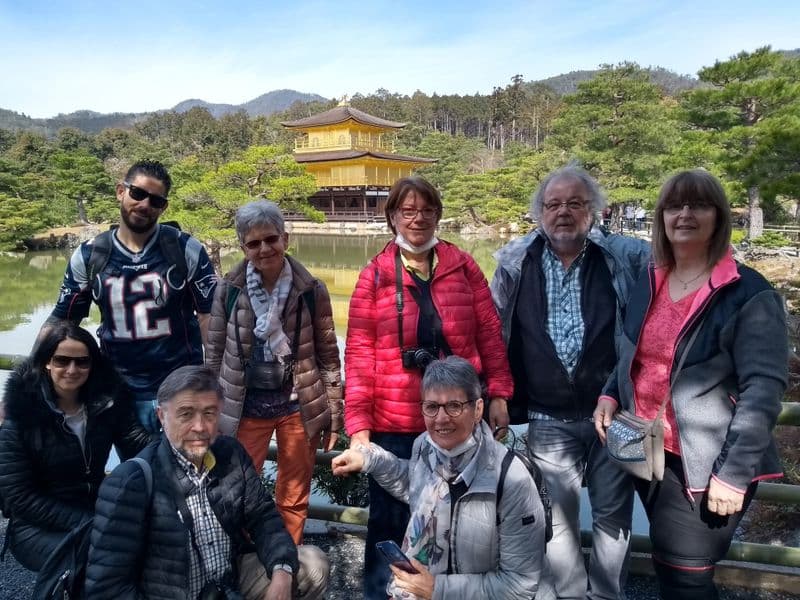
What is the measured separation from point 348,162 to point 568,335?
2540cm

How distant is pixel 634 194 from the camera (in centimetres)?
1695

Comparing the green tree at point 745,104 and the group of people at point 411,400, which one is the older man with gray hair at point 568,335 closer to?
the group of people at point 411,400

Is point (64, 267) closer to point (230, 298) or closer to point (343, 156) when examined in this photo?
point (343, 156)

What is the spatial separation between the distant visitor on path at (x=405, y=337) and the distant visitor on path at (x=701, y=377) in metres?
0.46

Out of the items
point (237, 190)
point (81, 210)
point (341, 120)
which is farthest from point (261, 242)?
point (341, 120)

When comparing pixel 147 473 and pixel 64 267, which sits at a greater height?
pixel 147 473

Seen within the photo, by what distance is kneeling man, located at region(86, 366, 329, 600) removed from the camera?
1.38 m

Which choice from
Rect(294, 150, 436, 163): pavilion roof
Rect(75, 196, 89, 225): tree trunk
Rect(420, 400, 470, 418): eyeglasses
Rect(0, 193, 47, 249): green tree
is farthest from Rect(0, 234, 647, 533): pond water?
Rect(294, 150, 436, 163): pavilion roof

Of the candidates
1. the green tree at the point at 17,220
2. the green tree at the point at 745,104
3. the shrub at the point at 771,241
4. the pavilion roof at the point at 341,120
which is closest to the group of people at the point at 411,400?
the green tree at the point at 745,104

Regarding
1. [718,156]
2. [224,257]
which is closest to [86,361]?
[718,156]

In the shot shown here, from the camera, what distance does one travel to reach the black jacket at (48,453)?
1.71m

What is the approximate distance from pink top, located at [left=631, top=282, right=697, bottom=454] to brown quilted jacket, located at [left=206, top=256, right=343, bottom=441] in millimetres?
984

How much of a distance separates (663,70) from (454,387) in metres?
132

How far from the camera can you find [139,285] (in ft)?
6.63
